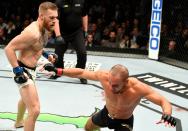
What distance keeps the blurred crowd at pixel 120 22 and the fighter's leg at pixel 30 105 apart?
3991 millimetres

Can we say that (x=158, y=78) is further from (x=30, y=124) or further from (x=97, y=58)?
(x=30, y=124)

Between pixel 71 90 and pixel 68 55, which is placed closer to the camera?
pixel 71 90

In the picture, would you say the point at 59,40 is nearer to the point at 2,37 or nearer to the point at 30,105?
the point at 30,105

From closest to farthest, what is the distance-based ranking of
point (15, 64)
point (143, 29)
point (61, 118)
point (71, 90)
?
1. point (15, 64)
2. point (61, 118)
3. point (71, 90)
4. point (143, 29)

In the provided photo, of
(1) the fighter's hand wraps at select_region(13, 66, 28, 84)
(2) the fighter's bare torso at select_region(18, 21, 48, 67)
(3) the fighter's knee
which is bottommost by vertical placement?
(3) the fighter's knee

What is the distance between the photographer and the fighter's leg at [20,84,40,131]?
356 centimetres

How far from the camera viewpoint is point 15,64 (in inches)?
138

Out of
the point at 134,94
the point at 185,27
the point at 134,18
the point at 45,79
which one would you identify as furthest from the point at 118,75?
the point at 134,18

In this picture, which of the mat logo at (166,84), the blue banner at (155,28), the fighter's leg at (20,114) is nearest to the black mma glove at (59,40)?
the mat logo at (166,84)

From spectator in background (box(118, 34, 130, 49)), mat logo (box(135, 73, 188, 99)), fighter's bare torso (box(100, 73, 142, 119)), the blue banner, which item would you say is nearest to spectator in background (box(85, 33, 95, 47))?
spectator in background (box(118, 34, 130, 49))

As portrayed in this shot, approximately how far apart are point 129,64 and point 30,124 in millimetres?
3662

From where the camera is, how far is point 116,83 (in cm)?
306

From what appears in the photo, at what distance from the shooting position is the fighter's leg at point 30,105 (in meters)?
3.56

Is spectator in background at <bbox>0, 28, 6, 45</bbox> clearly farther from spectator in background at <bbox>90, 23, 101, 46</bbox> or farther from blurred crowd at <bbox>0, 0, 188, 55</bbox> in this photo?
spectator in background at <bbox>90, 23, 101, 46</bbox>
